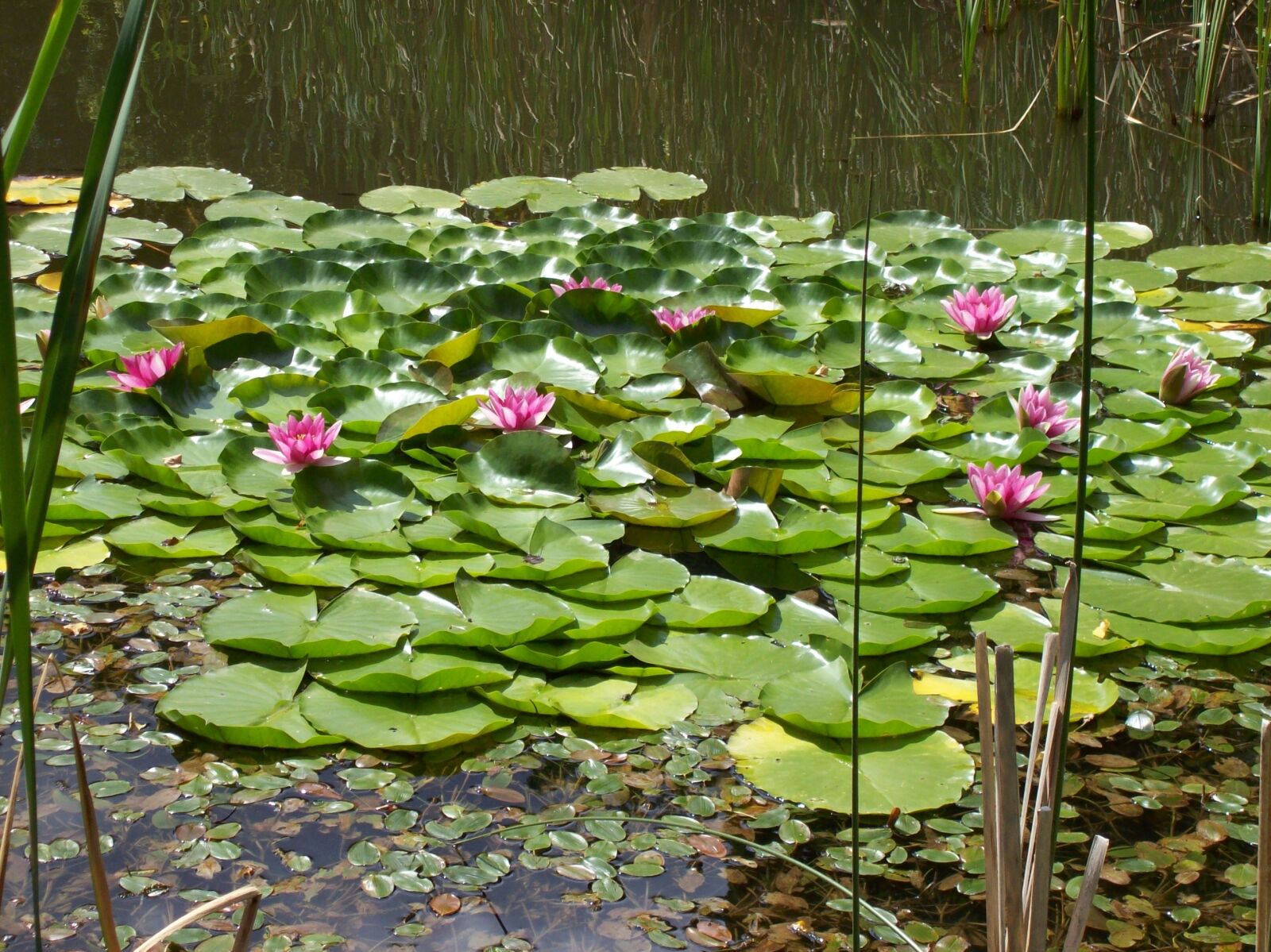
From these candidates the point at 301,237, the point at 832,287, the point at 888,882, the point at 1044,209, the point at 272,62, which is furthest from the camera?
the point at 272,62

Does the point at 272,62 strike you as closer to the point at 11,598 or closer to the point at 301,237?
the point at 301,237

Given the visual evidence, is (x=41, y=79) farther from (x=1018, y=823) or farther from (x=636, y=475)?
(x=636, y=475)

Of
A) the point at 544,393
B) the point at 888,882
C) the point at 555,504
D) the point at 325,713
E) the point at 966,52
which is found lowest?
the point at 888,882

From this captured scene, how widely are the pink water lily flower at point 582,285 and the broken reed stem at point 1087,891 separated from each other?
6.81 ft

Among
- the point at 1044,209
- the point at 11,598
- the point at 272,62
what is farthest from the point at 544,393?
the point at 272,62

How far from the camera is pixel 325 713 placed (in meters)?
1.62

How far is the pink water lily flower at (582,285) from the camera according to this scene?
110 inches

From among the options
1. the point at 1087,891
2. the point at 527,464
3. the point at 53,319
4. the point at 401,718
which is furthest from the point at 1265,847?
the point at 527,464

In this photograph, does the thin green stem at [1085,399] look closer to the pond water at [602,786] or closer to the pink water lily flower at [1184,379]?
the pond water at [602,786]

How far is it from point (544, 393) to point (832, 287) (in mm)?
955

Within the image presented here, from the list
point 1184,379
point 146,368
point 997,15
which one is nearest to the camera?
point 146,368

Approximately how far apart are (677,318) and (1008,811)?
6.56 ft

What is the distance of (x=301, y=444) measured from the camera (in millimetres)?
2096

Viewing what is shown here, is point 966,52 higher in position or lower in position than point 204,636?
higher
